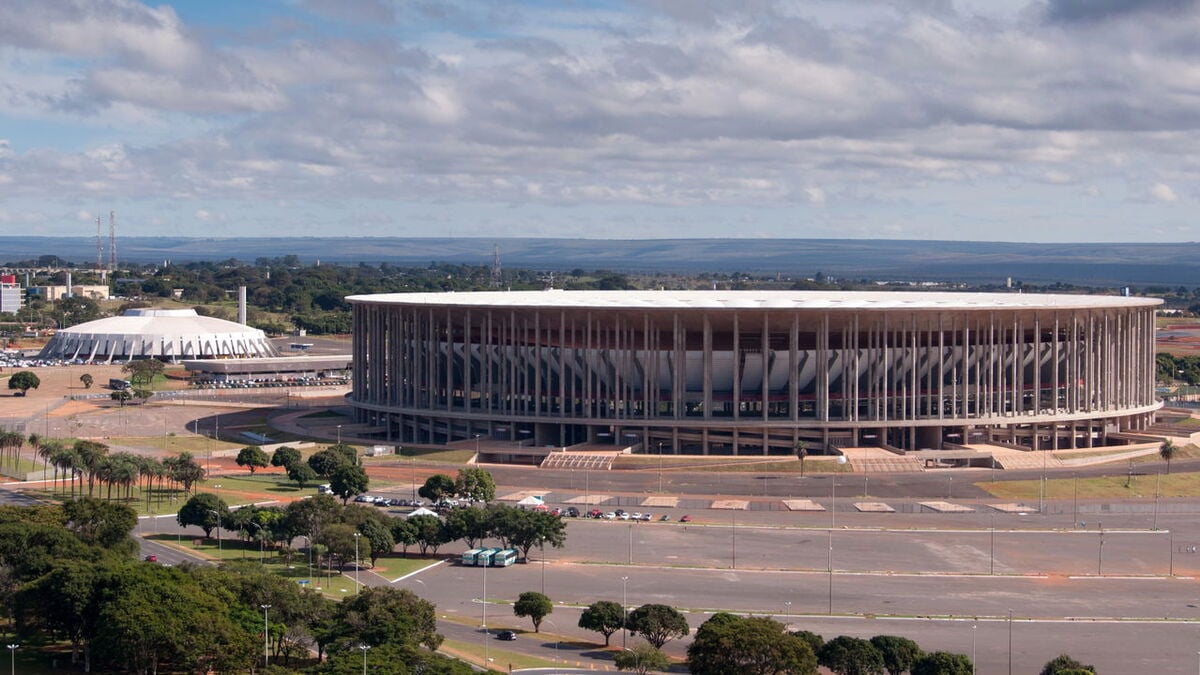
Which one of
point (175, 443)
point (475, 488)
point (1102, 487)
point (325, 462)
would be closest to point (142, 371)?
point (175, 443)

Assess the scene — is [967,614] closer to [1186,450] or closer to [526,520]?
[526,520]

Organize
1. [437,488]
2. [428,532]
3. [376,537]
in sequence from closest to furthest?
[376,537], [428,532], [437,488]

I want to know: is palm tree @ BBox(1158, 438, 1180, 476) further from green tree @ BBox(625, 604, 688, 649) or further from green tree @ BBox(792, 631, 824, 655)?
green tree @ BBox(625, 604, 688, 649)

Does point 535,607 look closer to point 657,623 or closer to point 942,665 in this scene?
point 657,623

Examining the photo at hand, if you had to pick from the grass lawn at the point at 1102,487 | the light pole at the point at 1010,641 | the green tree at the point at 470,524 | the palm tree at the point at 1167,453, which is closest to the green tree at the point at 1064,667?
the light pole at the point at 1010,641

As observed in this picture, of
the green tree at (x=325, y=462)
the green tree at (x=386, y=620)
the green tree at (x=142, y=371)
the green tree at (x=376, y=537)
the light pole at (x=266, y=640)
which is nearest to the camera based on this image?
the green tree at (x=386, y=620)

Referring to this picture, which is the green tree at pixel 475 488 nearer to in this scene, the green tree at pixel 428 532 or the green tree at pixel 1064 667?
the green tree at pixel 428 532
